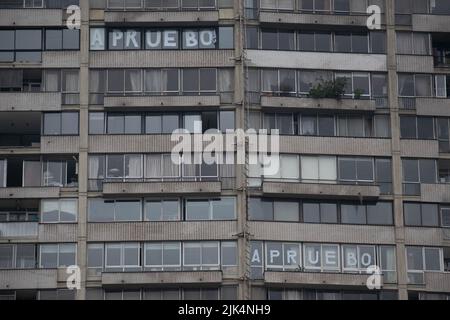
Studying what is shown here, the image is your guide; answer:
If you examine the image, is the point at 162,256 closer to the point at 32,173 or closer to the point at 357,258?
the point at 32,173

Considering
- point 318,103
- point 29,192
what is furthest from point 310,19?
point 29,192

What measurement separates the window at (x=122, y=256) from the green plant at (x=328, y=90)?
1651 centimetres

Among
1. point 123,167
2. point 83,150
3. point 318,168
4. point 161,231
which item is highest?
point 83,150

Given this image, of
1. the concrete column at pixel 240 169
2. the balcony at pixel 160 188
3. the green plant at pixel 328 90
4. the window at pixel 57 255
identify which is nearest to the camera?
the concrete column at pixel 240 169

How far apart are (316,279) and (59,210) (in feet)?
60.3

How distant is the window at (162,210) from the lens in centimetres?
10425

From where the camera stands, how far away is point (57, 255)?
339ft

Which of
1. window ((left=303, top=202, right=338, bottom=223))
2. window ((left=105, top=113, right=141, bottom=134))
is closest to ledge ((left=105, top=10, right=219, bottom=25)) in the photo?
window ((left=105, top=113, right=141, bottom=134))

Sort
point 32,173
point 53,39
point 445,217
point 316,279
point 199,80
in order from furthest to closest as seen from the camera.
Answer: point 53,39
point 199,80
point 445,217
point 32,173
point 316,279

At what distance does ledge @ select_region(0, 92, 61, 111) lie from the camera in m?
106

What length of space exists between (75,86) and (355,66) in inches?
790

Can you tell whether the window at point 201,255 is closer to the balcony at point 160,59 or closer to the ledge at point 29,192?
the ledge at point 29,192

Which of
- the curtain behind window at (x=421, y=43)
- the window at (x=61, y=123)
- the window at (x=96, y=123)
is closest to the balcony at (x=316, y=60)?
the curtain behind window at (x=421, y=43)

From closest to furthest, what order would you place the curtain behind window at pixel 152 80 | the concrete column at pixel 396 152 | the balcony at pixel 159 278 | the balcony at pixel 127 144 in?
1. the balcony at pixel 159 278
2. the concrete column at pixel 396 152
3. the balcony at pixel 127 144
4. the curtain behind window at pixel 152 80
